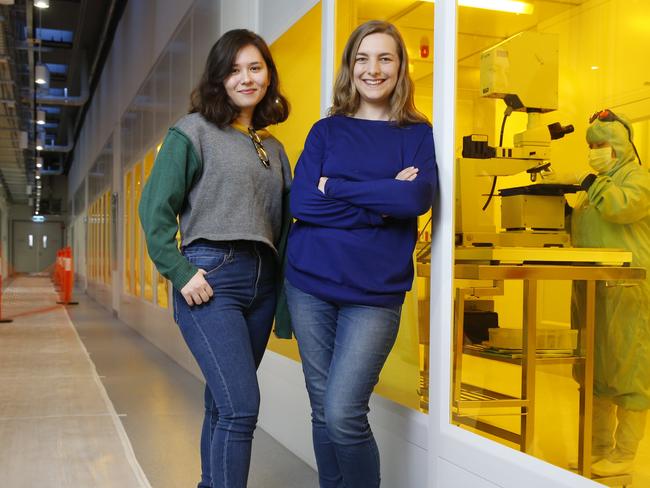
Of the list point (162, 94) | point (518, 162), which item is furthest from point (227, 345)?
point (162, 94)

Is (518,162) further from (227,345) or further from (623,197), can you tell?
(227,345)

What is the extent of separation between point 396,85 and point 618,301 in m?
0.82

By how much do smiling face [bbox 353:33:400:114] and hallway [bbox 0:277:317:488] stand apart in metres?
1.67

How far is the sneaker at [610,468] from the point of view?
1.79 meters

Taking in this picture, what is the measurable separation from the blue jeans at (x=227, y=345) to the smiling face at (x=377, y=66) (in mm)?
544

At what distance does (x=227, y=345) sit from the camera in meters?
2.07

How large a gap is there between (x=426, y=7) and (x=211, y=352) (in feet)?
4.52

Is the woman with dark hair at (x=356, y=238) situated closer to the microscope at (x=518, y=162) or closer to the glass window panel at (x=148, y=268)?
the microscope at (x=518, y=162)

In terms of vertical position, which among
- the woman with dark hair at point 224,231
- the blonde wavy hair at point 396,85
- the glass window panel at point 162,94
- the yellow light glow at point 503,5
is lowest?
the woman with dark hair at point 224,231

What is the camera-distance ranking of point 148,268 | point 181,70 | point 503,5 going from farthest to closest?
point 148,268 < point 181,70 < point 503,5

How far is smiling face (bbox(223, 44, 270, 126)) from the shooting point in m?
2.16

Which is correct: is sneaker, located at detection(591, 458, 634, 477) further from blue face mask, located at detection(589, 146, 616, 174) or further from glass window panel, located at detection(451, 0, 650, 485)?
blue face mask, located at detection(589, 146, 616, 174)

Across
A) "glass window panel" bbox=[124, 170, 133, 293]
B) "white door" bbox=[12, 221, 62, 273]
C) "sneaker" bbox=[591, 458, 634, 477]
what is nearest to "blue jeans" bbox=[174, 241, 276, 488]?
"sneaker" bbox=[591, 458, 634, 477]

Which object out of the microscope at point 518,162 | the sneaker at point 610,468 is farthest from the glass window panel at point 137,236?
the sneaker at point 610,468
